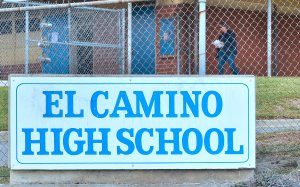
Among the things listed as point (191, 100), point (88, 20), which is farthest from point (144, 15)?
point (191, 100)

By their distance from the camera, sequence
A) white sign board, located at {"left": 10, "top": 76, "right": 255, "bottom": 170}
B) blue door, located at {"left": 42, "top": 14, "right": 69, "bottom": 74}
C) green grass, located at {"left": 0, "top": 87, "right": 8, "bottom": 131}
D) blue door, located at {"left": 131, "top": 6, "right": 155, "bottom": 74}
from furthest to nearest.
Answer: blue door, located at {"left": 131, "top": 6, "right": 155, "bottom": 74}
blue door, located at {"left": 42, "top": 14, "right": 69, "bottom": 74}
green grass, located at {"left": 0, "top": 87, "right": 8, "bottom": 131}
white sign board, located at {"left": 10, "top": 76, "right": 255, "bottom": 170}

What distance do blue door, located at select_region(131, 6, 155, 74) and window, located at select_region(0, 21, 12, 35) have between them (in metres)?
2.85

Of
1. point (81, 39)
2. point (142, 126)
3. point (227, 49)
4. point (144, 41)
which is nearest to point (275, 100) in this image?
point (227, 49)

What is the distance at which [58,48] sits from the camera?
1498 cm

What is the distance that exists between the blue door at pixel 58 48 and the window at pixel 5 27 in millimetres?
1434

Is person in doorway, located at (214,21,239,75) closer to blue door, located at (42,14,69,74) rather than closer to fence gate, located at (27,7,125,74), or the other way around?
fence gate, located at (27,7,125,74)

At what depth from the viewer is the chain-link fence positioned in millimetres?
13578

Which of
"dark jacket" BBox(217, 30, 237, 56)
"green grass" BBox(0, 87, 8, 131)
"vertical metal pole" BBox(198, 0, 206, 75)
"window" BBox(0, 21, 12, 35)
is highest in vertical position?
"window" BBox(0, 21, 12, 35)

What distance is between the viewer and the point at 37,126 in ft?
21.5

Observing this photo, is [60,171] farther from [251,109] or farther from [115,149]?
[251,109]

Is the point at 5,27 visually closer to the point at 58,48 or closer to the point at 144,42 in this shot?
the point at 58,48

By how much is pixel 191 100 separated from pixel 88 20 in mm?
9108

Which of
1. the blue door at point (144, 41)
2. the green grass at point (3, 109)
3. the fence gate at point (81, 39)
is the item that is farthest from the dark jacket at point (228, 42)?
the green grass at point (3, 109)

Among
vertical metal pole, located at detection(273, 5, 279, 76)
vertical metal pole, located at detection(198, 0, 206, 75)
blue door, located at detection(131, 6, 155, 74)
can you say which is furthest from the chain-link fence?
vertical metal pole, located at detection(198, 0, 206, 75)
